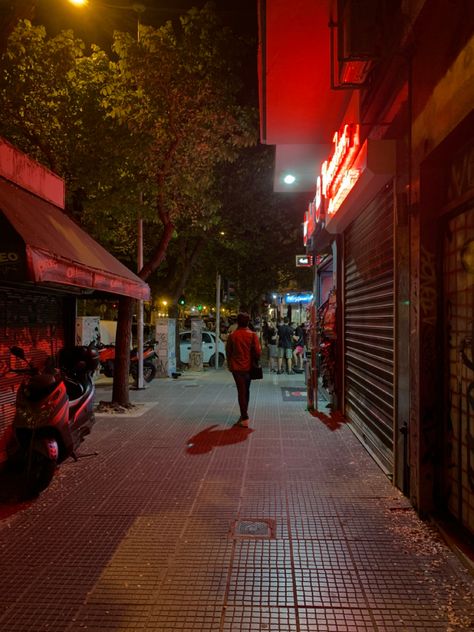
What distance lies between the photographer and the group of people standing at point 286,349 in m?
16.3

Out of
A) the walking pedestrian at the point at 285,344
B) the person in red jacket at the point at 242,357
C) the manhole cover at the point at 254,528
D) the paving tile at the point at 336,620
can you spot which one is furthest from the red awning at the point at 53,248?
the walking pedestrian at the point at 285,344

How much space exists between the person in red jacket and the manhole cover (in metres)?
3.79

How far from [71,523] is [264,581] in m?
1.98

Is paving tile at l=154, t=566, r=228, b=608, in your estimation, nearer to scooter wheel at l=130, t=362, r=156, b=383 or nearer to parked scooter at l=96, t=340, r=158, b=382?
parked scooter at l=96, t=340, r=158, b=382

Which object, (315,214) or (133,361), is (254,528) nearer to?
(315,214)

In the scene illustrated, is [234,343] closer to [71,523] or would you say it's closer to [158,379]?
[71,523]

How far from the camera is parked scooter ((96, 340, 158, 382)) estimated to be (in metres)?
13.8

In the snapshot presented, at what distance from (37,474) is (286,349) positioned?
1217cm

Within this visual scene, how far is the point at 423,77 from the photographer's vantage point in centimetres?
428

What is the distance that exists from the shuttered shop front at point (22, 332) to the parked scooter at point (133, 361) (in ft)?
19.8

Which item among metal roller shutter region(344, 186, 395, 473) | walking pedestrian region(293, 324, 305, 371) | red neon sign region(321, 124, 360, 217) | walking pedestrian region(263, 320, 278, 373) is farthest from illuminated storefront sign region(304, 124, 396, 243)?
walking pedestrian region(263, 320, 278, 373)

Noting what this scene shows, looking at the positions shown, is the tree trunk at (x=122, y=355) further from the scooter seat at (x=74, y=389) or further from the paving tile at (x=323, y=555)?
the paving tile at (x=323, y=555)

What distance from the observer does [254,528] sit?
A: 4285 mm

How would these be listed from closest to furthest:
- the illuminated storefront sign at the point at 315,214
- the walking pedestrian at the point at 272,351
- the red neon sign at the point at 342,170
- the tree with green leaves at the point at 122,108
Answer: the red neon sign at the point at 342,170, the tree with green leaves at the point at 122,108, the illuminated storefront sign at the point at 315,214, the walking pedestrian at the point at 272,351
